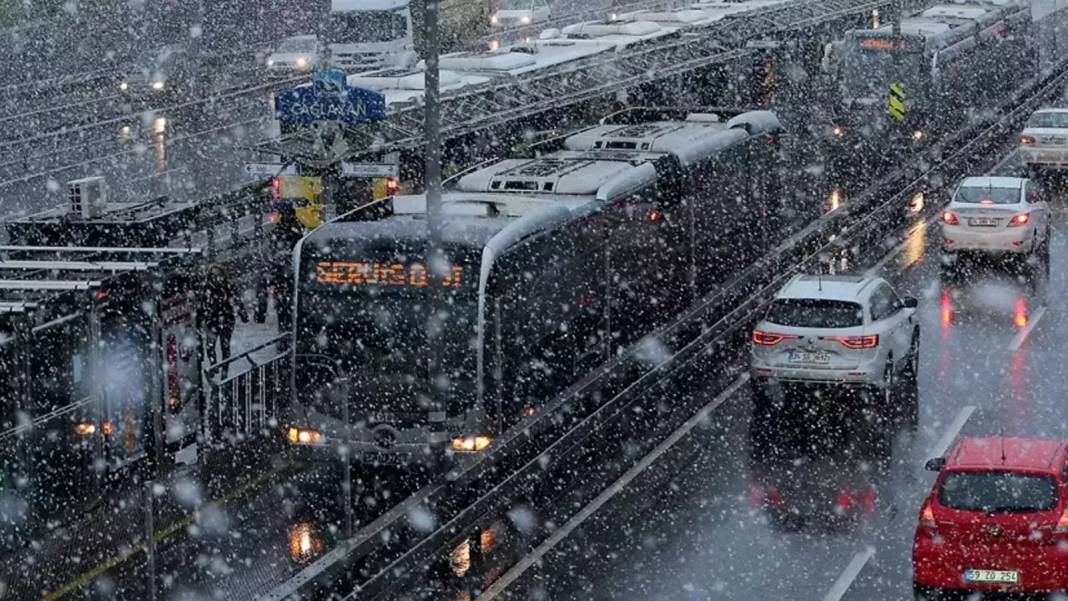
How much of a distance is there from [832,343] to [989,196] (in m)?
11.0

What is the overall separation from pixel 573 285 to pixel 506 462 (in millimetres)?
4097

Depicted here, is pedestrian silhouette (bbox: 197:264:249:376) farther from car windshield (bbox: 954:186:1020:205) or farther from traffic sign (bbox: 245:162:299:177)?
car windshield (bbox: 954:186:1020:205)

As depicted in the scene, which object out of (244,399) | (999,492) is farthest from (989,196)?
(999,492)

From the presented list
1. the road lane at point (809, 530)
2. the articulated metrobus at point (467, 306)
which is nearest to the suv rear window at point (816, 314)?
the road lane at point (809, 530)

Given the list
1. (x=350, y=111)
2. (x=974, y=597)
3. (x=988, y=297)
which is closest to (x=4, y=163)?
→ (x=350, y=111)

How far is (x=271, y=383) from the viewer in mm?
24469

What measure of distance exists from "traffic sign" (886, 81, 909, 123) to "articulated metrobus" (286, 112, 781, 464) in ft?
78.8

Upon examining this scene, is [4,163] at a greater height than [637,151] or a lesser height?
lesser

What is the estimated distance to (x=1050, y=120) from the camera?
44.5 meters

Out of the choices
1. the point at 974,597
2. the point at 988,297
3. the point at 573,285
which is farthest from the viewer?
the point at 988,297

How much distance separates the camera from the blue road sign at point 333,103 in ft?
93.2

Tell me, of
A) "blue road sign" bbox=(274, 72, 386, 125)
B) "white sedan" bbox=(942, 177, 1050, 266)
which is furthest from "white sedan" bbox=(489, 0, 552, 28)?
"blue road sign" bbox=(274, 72, 386, 125)

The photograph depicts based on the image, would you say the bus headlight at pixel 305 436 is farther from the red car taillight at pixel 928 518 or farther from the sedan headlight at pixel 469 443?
the red car taillight at pixel 928 518

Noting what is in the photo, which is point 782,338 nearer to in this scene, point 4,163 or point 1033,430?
point 1033,430
